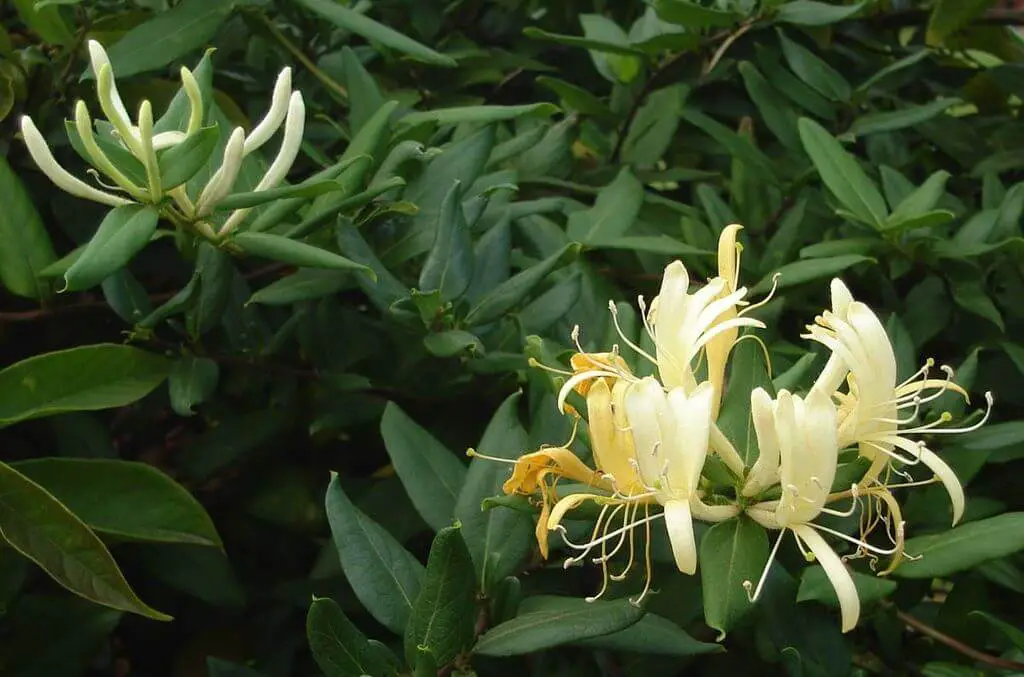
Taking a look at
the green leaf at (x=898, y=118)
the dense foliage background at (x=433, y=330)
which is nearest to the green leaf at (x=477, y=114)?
the dense foliage background at (x=433, y=330)

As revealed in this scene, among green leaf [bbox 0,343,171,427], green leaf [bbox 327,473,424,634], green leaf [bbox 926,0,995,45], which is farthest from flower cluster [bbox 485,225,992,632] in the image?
green leaf [bbox 926,0,995,45]

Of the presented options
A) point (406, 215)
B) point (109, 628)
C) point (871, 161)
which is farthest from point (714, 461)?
point (871, 161)

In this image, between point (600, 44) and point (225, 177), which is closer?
point (225, 177)

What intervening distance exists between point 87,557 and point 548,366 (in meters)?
0.32

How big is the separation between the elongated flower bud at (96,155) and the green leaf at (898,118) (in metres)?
0.64

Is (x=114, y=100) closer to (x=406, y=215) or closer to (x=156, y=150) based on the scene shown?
(x=156, y=150)

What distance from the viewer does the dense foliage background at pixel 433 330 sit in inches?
25.4

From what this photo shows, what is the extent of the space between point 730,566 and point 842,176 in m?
0.45

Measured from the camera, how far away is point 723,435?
0.54 metres

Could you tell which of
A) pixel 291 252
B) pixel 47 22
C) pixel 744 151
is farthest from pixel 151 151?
pixel 744 151

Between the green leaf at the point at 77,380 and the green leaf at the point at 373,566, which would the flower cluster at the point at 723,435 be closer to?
the green leaf at the point at 373,566

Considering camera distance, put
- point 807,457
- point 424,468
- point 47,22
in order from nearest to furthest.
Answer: point 807,457, point 424,468, point 47,22

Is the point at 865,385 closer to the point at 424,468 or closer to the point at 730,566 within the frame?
the point at 730,566

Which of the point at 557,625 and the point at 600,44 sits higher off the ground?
the point at 600,44
